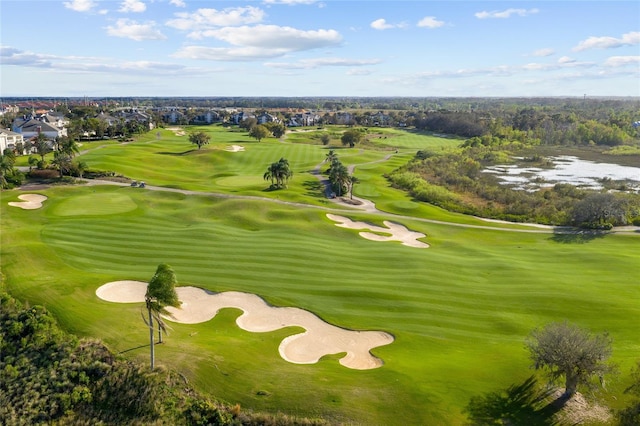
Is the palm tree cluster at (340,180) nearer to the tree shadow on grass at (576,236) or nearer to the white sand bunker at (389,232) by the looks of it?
the white sand bunker at (389,232)

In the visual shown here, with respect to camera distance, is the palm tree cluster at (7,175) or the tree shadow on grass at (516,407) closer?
the tree shadow on grass at (516,407)

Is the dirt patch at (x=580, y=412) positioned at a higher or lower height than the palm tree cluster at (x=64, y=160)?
lower

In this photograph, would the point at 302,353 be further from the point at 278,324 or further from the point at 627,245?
the point at 627,245

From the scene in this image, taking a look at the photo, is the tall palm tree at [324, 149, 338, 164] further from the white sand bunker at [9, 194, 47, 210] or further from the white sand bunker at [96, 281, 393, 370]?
the white sand bunker at [96, 281, 393, 370]

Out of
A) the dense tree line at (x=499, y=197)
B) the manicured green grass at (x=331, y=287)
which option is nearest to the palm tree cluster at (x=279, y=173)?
the manicured green grass at (x=331, y=287)

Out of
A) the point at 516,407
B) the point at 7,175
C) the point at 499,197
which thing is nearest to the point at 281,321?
the point at 516,407

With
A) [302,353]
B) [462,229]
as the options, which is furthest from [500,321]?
[462,229]

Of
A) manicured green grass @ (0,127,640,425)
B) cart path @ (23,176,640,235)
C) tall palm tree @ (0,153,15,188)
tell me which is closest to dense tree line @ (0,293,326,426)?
manicured green grass @ (0,127,640,425)
